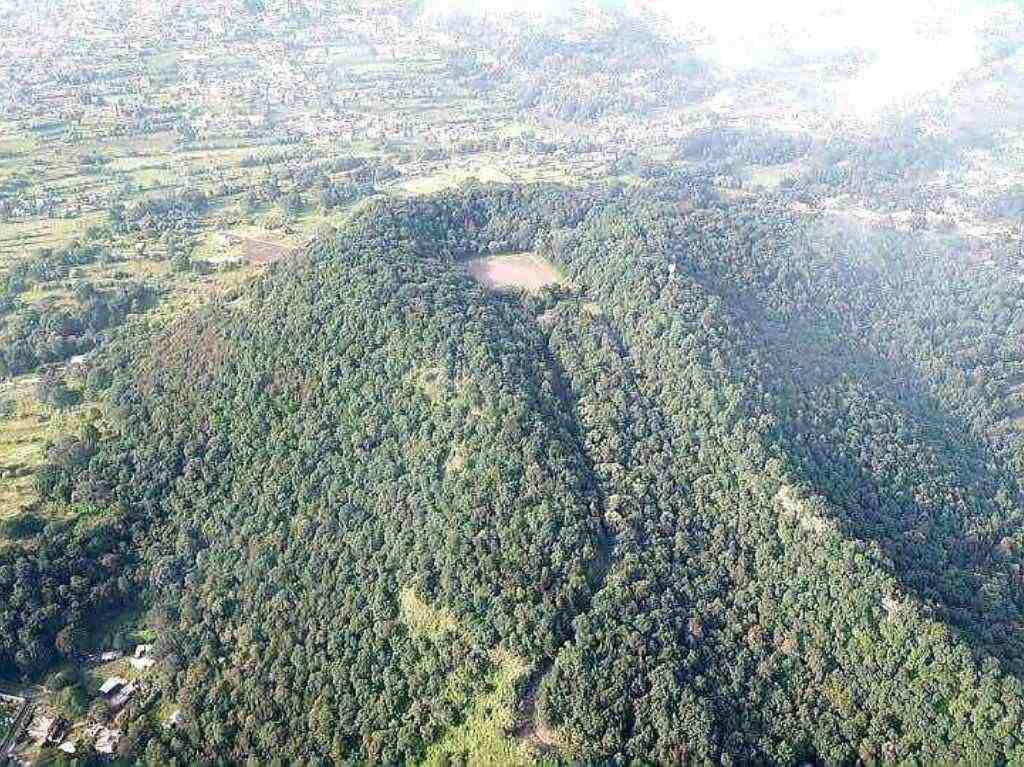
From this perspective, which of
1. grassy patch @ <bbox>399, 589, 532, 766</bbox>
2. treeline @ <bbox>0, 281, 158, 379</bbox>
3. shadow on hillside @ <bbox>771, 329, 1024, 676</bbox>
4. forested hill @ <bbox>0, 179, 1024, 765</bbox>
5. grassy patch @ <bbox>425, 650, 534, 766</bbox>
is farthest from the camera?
treeline @ <bbox>0, 281, 158, 379</bbox>

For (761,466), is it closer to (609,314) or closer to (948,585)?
(948,585)

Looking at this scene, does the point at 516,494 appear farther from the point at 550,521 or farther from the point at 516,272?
the point at 516,272

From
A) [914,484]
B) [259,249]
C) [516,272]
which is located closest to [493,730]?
[914,484]

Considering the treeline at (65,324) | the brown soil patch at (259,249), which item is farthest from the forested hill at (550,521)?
the brown soil patch at (259,249)

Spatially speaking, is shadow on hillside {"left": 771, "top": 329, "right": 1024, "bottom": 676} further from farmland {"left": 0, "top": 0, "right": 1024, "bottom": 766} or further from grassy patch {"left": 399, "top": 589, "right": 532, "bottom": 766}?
grassy patch {"left": 399, "top": 589, "right": 532, "bottom": 766}

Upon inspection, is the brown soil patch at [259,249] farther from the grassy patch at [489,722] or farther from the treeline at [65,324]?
the grassy patch at [489,722]

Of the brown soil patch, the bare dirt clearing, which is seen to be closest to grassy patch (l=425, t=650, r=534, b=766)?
the bare dirt clearing
